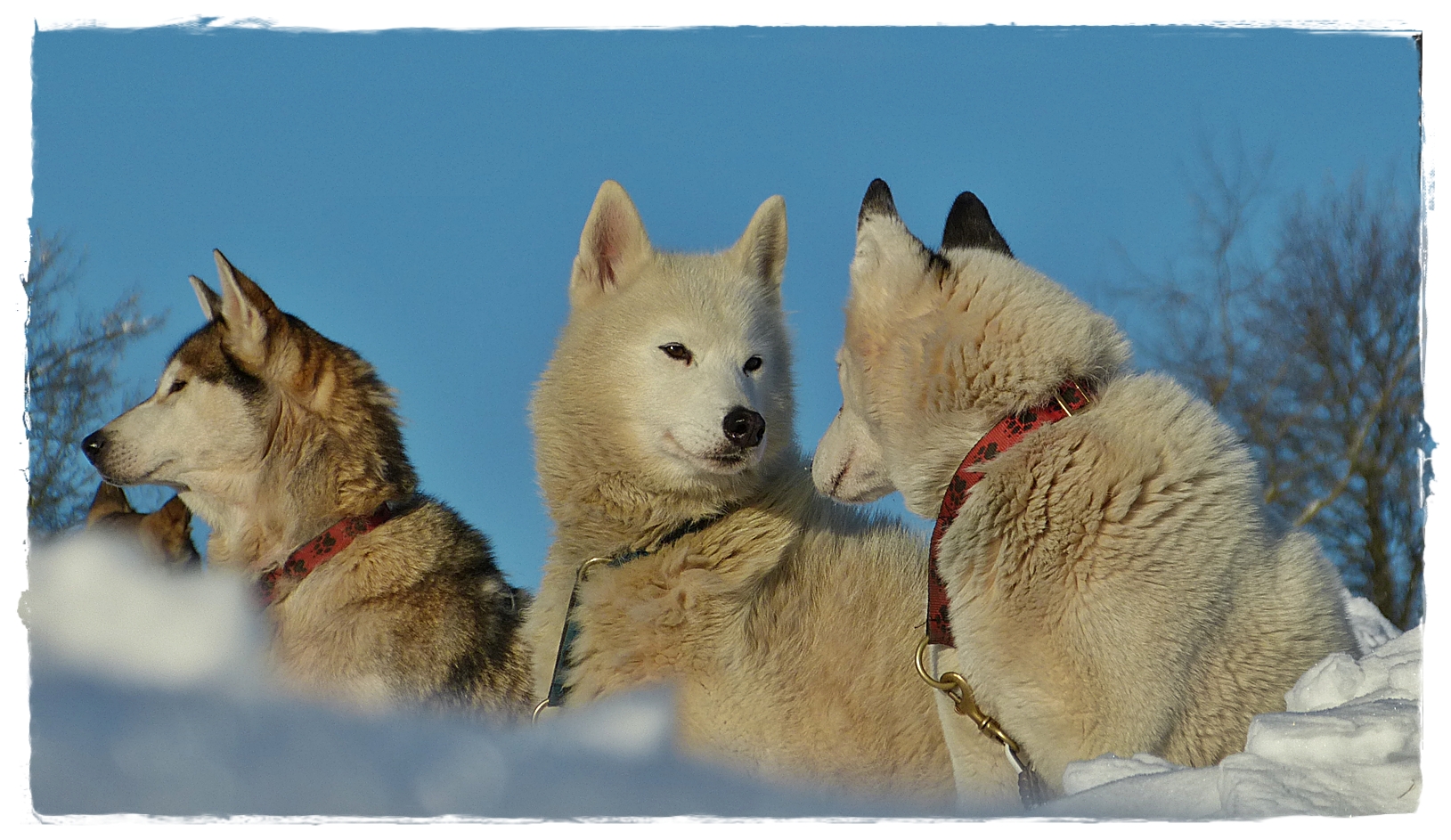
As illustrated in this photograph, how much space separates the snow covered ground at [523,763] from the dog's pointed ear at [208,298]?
163 cm

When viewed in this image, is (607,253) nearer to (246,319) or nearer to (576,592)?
(576,592)

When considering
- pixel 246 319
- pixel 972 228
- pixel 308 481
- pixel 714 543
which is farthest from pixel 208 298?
pixel 972 228

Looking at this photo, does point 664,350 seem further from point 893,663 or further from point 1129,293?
point 1129,293

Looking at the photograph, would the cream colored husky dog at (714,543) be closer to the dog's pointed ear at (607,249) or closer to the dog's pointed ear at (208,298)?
the dog's pointed ear at (607,249)

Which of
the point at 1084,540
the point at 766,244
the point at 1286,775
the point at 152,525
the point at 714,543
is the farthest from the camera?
the point at 152,525

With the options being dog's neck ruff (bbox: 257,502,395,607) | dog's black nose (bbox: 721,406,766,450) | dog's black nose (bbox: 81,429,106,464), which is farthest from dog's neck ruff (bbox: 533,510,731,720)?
dog's black nose (bbox: 81,429,106,464)

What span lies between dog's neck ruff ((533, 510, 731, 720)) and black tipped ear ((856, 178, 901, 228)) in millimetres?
1609

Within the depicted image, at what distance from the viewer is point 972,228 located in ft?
16.6

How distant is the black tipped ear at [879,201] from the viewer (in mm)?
4480

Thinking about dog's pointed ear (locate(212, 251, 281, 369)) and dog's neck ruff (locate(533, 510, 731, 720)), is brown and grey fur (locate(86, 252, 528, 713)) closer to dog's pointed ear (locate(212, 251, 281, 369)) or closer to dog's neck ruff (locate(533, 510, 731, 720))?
dog's pointed ear (locate(212, 251, 281, 369))

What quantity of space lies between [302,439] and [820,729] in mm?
2961

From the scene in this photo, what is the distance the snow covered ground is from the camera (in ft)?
11.5

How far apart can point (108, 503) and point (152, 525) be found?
389 mm

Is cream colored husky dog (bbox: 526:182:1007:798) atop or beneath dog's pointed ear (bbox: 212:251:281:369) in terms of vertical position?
beneath
